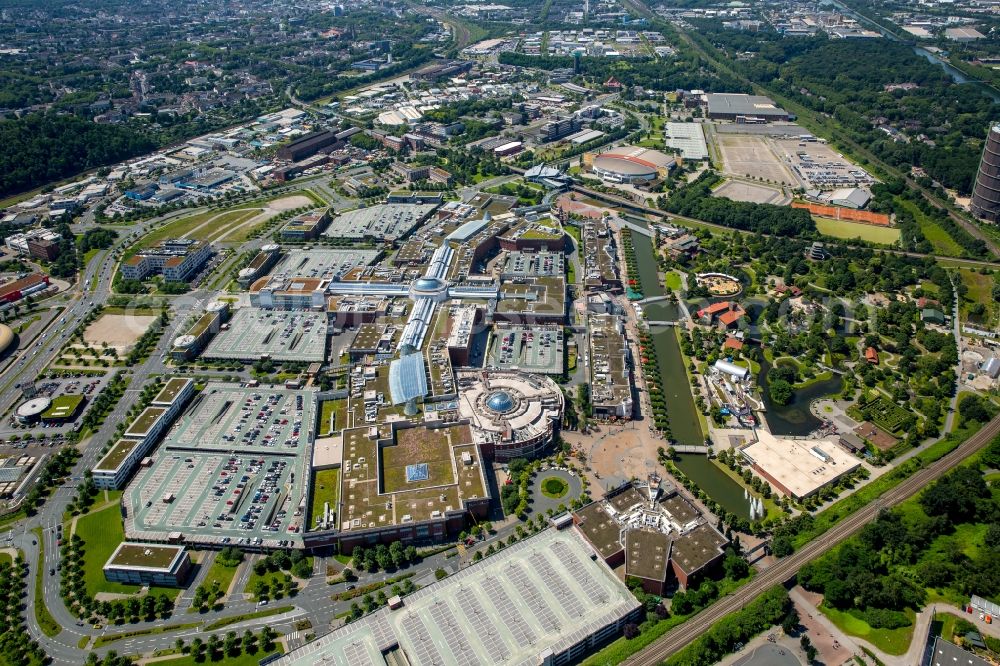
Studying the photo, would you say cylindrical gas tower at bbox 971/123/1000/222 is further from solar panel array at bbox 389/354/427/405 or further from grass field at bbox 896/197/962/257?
solar panel array at bbox 389/354/427/405

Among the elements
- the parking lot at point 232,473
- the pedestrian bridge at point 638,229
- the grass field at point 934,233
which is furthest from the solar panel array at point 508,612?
the grass field at point 934,233

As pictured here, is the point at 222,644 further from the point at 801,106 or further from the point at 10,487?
the point at 801,106

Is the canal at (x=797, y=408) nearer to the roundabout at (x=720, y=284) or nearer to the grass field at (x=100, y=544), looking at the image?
the roundabout at (x=720, y=284)

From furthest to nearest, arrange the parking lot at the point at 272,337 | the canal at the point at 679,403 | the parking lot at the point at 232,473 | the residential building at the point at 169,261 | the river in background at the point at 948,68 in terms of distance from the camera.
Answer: the river in background at the point at 948,68, the residential building at the point at 169,261, the parking lot at the point at 272,337, the canal at the point at 679,403, the parking lot at the point at 232,473

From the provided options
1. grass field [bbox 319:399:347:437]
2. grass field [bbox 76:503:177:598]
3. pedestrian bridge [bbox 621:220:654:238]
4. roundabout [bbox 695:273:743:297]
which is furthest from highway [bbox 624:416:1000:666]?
pedestrian bridge [bbox 621:220:654:238]

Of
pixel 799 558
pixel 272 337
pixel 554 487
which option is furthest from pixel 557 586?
pixel 272 337

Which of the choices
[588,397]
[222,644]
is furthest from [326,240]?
[222,644]

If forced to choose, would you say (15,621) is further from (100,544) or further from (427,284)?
(427,284)
